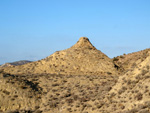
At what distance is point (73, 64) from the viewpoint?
61.9 metres

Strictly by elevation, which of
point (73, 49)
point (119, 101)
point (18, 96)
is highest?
point (73, 49)

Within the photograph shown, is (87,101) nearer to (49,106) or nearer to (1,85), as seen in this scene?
(49,106)

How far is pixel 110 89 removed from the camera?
3547cm

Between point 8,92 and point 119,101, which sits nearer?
point 119,101

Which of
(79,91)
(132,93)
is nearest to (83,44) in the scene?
(79,91)

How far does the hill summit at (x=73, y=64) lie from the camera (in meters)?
59.4

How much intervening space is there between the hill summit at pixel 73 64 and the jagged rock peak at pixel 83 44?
77 centimetres

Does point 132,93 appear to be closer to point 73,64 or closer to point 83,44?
point 73,64

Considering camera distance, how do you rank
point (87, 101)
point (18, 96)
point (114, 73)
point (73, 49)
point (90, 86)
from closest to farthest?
point (87, 101), point (18, 96), point (90, 86), point (114, 73), point (73, 49)

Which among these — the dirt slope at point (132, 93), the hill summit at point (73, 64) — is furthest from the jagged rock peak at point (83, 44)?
the dirt slope at point (132, 93)

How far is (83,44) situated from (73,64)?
10.4m

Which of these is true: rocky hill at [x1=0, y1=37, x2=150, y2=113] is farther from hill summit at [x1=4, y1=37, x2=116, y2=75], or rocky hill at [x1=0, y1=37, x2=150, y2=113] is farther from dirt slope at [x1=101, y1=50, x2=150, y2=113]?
hill summit at [x1=4, y1=37, x2=116, y2=75]

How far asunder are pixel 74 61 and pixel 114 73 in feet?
32.5

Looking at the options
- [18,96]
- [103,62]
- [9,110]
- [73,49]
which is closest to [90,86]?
[18,96]
